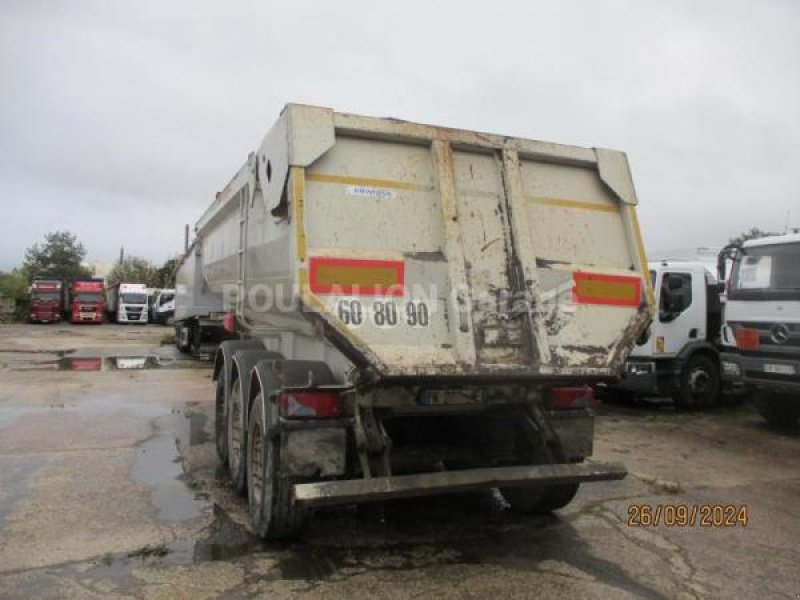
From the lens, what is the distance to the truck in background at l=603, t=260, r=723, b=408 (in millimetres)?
11094

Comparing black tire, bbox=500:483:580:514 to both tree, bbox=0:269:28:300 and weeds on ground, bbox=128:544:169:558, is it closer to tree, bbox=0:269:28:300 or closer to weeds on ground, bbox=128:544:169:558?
weeds on ground, bbox=128:544:169:558

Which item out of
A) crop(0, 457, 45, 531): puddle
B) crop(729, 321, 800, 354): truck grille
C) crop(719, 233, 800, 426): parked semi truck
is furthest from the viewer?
crop(719, 233, 800, 426): parked semi truck

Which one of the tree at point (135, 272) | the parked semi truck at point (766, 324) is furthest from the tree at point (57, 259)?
the parked semi truck at point (766, 324)

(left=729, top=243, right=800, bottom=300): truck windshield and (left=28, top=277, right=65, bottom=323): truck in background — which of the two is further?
(left=28, top=277, right=65, bottom=323): truck in background

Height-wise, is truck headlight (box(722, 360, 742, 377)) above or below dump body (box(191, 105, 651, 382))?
below

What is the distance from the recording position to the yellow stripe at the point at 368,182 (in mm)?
4508

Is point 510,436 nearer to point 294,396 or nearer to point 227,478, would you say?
point 294,396

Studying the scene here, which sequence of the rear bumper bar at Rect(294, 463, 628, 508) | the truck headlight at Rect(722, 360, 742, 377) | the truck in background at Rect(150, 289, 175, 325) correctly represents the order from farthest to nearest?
the truck in background at Rect(150, 289, 175, 325) → the truck headlight at Rect(722, 360, 742, 377) → the rear bumper bar at Rect(294, 463, 628, 508)

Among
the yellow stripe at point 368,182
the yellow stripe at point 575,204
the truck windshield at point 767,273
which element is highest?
the yellow stripe at point 368,182

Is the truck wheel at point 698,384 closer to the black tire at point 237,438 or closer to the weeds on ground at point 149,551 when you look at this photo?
the black tire at point 237,438

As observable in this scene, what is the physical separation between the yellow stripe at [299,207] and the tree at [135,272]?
5795 cm

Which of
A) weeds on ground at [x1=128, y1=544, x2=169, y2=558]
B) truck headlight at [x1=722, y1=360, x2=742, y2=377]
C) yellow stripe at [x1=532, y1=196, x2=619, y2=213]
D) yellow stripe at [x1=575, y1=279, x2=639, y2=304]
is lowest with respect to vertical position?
weeds on ground at [x1=128, y1=544, x2=169, y2=558]

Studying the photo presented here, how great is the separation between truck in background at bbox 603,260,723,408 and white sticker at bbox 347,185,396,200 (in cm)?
751

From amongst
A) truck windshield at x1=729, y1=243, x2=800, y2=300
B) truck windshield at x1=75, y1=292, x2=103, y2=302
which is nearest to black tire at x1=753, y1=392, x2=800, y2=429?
truck windshield at x1=729, y1=243, x2=800, y2=300
